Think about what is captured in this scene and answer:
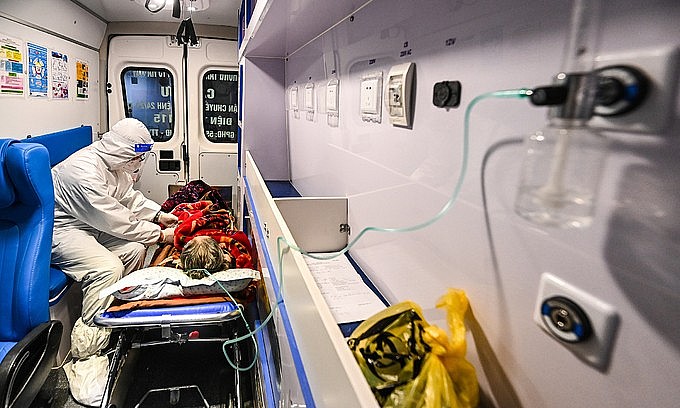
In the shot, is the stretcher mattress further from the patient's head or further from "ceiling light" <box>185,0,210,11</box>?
"ceiling light" <box>185,0,210,11</box>

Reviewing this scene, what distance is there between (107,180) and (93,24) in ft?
7.20

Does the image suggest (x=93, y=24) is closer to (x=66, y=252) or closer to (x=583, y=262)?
(x=66, y=252)

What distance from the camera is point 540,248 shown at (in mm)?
575

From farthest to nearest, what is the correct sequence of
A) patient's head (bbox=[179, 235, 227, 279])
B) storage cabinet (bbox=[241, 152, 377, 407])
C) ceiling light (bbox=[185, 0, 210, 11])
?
ceiling light (bbox=[185, 0, 210, 11])
patient's head (bbox=[179, 235, 227, 279])
storage cabinet (bbox=[241, 152, 377, 407])

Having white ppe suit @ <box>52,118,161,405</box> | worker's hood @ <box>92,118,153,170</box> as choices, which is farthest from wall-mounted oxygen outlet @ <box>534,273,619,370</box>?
worker's hood @ <box>92,118,153,170</box>

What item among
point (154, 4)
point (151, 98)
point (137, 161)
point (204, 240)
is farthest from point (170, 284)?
point (151, 98)

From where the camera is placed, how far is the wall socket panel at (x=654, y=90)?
398 mm

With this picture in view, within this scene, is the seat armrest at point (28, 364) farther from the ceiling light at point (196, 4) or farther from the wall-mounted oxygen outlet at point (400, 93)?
the ceiling light at point (196, 4)

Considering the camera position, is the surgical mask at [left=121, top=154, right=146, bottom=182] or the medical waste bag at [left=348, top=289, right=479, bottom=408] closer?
the medical waste bag at [left=348, top=289, right=479, bottom=408]

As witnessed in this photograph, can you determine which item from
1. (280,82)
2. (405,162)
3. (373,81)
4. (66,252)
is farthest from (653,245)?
(66,252)

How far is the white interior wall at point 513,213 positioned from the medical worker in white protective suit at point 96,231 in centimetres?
195

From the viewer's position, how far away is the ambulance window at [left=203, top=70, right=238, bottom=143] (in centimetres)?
503

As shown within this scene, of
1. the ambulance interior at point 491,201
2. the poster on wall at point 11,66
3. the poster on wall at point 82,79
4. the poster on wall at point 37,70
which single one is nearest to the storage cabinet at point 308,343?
the ambulance interior at point 491,201

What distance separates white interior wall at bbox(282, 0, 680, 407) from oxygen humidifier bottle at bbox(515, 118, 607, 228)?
0.02 meters
